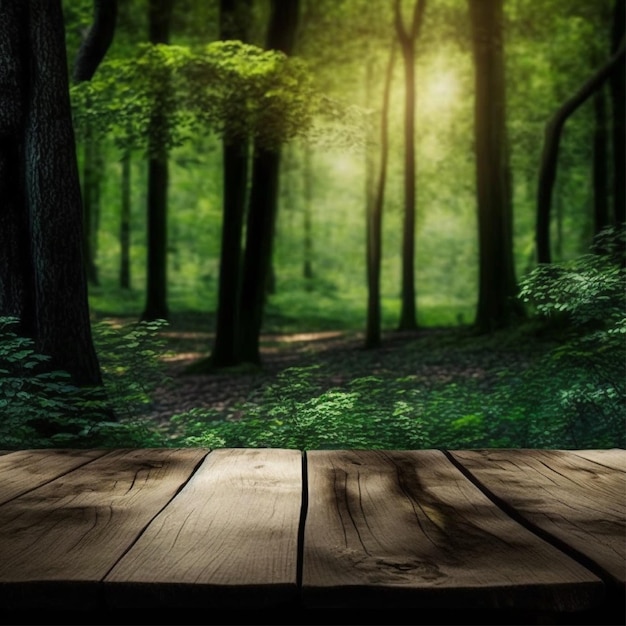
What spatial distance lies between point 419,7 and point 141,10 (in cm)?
686

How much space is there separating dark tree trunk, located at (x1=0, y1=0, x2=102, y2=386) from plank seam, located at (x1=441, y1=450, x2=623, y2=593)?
14.6ft

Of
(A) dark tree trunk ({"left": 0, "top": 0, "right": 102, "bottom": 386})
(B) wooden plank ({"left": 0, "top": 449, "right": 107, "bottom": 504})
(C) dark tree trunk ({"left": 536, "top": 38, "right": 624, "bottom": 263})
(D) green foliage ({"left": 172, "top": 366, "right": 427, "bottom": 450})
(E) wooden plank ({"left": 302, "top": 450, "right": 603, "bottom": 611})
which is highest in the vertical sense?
(C) dark tree trunk ({"left": 536, "top": 38, "right": 624, "bottom": 263})

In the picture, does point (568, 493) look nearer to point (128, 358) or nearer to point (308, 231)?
point (128, 358)

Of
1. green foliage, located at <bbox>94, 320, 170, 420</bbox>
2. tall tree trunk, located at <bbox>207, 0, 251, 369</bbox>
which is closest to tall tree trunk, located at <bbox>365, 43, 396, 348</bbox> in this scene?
tall tree trunk, located at <bbox>207, 0, 251, 369</bbox>

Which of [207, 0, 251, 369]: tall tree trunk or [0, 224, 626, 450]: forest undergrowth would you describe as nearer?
[0, 224, 626, 450]: forest undergrowth

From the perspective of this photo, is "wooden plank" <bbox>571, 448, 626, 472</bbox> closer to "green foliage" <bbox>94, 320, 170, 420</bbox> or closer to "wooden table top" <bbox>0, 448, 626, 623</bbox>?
"wooden table top" <bbox>0, 448, 626, 623</bbox>

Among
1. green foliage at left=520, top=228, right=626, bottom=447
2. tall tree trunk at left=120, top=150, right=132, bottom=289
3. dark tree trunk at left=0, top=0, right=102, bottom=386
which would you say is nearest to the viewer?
green foliage at left=520, top=228, right=626, bottom=447

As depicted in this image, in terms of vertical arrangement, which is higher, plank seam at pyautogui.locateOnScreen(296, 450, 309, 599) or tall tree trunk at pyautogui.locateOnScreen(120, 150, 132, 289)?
tall tree trunk at pyautogui.locateOnScreen(120, 150, 132, 289)

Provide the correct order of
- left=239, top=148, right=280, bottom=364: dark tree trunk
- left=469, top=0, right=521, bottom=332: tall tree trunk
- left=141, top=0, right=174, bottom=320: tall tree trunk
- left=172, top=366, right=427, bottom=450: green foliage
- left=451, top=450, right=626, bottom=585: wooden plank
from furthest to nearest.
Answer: left=141, top=0, right=174, bottom=320: tall tree trunk
left=469, top=0, right=521, bottom=332: tall tree trunk
left=239, top=148, right=280, bottom=364: dark tree trunk
left=172, top=366, right=427, bottom=450: green foliage
left=451, top=450, right=626, bottom=585: wooden plank

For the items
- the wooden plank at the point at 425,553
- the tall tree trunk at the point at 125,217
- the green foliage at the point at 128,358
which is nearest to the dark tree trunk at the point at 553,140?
the green foliage at the point at 128,358

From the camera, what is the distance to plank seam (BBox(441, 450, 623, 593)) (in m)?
1.48

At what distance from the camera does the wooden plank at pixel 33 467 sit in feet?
→ 7.50

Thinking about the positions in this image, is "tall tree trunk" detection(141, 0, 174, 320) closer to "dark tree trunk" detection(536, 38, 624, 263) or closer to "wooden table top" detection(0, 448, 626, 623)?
"dark tree trunk" detection(536, 38, 624, 263)

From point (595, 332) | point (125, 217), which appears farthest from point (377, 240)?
point (125, 217)
